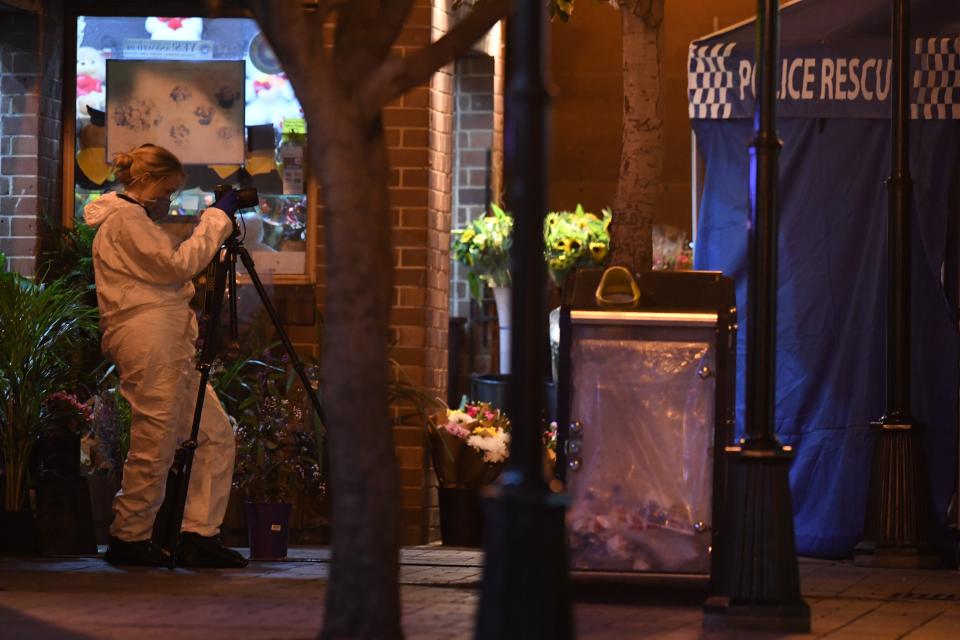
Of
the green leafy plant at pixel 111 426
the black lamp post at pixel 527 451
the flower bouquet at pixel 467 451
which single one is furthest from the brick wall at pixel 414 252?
the black lamp post at pixel 527 451

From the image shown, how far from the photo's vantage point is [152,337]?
9.15 meters

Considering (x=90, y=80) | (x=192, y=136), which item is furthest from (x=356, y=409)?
(x=90, y=80)

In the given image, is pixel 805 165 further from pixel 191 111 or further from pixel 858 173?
pixel 191 111

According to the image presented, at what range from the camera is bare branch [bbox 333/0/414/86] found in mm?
5938

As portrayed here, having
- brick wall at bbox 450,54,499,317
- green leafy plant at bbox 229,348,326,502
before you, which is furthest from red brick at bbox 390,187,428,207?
brick wall at bbox 450,54,499,317

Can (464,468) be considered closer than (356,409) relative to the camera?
No

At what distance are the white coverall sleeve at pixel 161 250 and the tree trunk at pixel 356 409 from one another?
3269mm

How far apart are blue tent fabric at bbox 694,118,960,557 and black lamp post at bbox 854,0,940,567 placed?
401 millimetres

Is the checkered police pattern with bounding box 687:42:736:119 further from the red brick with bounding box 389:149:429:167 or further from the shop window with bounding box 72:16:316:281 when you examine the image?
the shop window with bounding box 72:16:316:281

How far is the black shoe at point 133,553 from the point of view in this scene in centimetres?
931

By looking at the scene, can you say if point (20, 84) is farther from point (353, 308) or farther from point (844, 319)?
point (353, 308)

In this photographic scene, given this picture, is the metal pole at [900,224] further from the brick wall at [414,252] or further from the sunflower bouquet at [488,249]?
the sunflower bouquet at [488,249]

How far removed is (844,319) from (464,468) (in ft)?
8.38

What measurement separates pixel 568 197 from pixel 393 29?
33.2 ft
